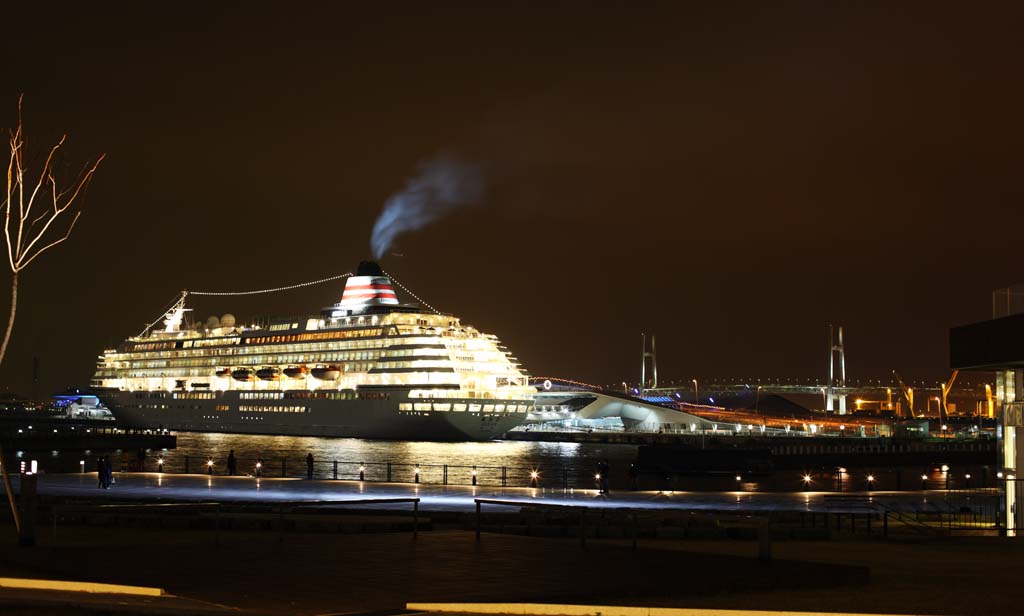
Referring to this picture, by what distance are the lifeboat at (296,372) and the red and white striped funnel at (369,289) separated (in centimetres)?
884

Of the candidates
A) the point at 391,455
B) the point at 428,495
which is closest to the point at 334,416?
the point at 391,455

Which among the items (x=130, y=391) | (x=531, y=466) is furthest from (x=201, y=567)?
(x=130, y=391)

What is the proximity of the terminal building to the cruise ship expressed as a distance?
69449mm

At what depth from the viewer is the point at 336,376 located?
102 metres

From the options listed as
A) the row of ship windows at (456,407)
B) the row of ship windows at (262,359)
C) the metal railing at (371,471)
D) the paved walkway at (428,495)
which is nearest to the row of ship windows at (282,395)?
the row of ship windows at (456,407)

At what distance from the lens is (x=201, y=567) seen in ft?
43.0

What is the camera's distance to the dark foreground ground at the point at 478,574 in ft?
36.1

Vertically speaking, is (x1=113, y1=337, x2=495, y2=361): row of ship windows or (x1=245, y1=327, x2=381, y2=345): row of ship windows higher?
(x1=245, y1=327, x2=381, y2=345): row of ship windows

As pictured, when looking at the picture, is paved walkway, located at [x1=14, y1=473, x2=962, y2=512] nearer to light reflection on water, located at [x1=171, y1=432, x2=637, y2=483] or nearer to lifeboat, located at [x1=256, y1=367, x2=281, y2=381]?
light reflection on water, located at [x1=171, y1=432, x2=637, y2=483]

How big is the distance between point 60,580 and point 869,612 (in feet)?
27.0

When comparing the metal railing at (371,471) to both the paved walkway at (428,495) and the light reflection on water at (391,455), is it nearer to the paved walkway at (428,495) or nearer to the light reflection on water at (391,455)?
the light reflection on water at (391,455)

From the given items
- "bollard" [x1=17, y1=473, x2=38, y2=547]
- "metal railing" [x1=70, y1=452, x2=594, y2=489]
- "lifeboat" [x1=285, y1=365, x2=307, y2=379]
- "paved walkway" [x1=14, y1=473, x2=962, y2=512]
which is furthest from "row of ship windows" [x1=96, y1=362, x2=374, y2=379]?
"bollard" [x1=17, y1=473, x2=38, y2=547]

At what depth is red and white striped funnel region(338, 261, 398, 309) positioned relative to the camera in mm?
110875

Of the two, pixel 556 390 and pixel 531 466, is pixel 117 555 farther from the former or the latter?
pixel 556 390
